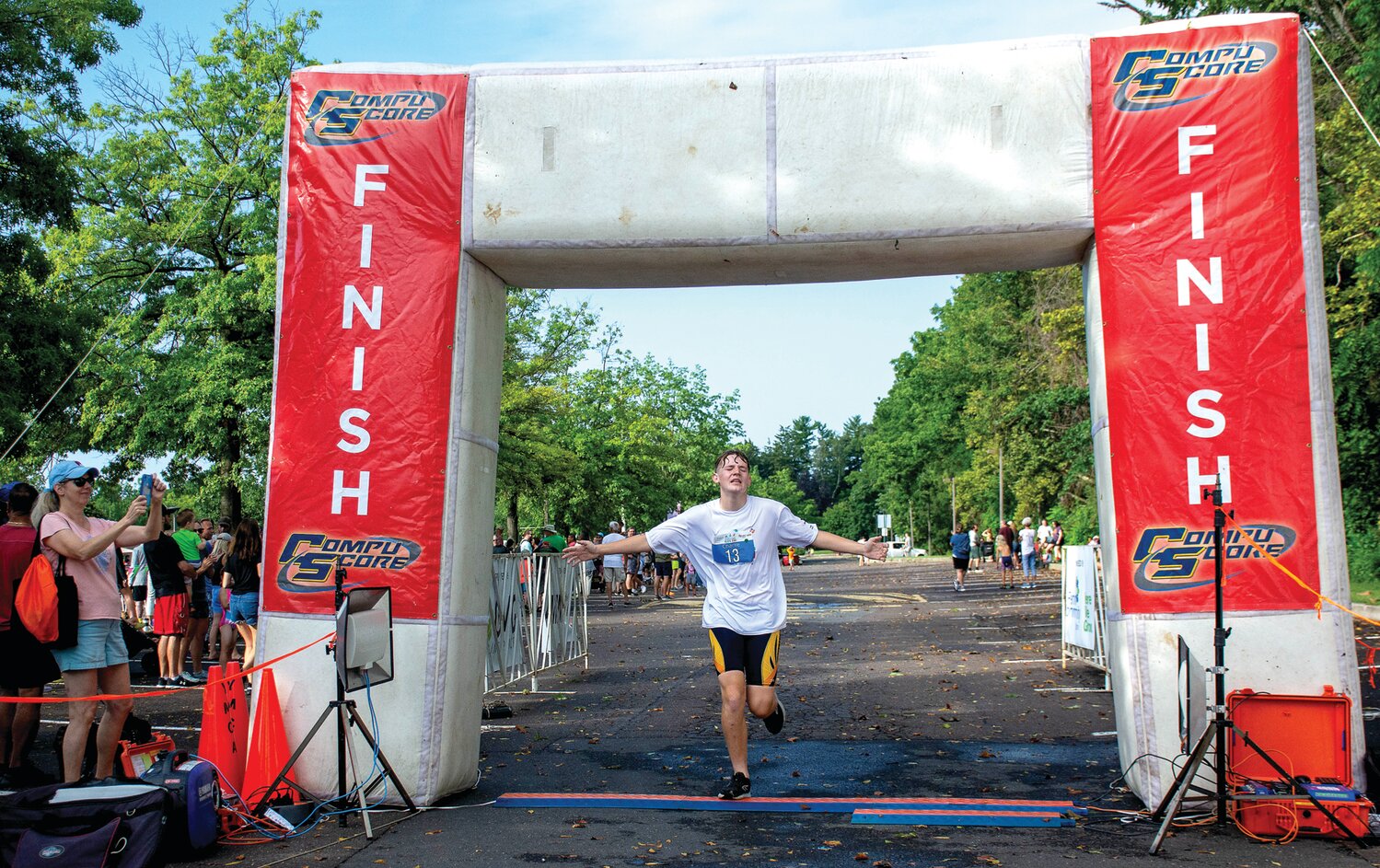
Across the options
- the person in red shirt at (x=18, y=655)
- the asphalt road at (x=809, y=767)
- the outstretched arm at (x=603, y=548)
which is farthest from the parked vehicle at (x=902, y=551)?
the person in red shirt at (x=18, y=655)

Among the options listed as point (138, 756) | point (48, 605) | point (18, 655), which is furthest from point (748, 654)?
point (18, 655)

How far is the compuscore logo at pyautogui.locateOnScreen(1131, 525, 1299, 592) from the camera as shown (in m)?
6.70

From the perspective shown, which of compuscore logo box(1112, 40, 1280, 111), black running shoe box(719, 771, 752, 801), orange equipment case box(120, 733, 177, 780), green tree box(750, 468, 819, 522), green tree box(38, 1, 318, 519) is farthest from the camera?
green tree box(750, 468, 819, 522)

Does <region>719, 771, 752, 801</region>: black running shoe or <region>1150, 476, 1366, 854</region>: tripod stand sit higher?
<region>1150, 476, 1366, 854</region>: tripod stand

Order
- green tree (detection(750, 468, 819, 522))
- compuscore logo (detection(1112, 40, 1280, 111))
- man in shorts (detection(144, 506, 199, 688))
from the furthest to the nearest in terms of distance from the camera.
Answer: green tree (detection(750, 468, 819, 522)) → man in shorts (detection(144, 506, 199, 688)) → compuscore logo (detection(1112, 40, 1280, 111))

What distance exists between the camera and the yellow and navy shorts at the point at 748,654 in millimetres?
7270

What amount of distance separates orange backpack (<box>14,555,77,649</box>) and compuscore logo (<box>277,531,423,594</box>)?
126cm

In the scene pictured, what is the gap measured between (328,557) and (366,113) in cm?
287

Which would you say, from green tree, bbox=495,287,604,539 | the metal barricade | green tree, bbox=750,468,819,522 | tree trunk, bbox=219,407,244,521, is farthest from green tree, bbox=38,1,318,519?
green tree, bbox=750,468,819,522

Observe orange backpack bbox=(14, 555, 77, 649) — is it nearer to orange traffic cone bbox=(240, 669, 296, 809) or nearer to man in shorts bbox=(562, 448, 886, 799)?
orange traffic cone bbox=(240, 669, 296, 809)

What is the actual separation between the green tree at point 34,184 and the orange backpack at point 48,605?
12885mm

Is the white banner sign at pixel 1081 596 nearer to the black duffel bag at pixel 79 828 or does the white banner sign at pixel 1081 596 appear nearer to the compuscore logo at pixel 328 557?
the compuscore logo at pixel 328 557

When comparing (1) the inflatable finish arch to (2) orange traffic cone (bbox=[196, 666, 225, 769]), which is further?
(2) orange traffic cone (bbox=[196, 666, 225, 769])

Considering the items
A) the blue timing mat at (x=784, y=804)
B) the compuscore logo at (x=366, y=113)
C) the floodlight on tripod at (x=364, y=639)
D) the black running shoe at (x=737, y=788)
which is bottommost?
the blue timing mat at (x=784, y=804)
